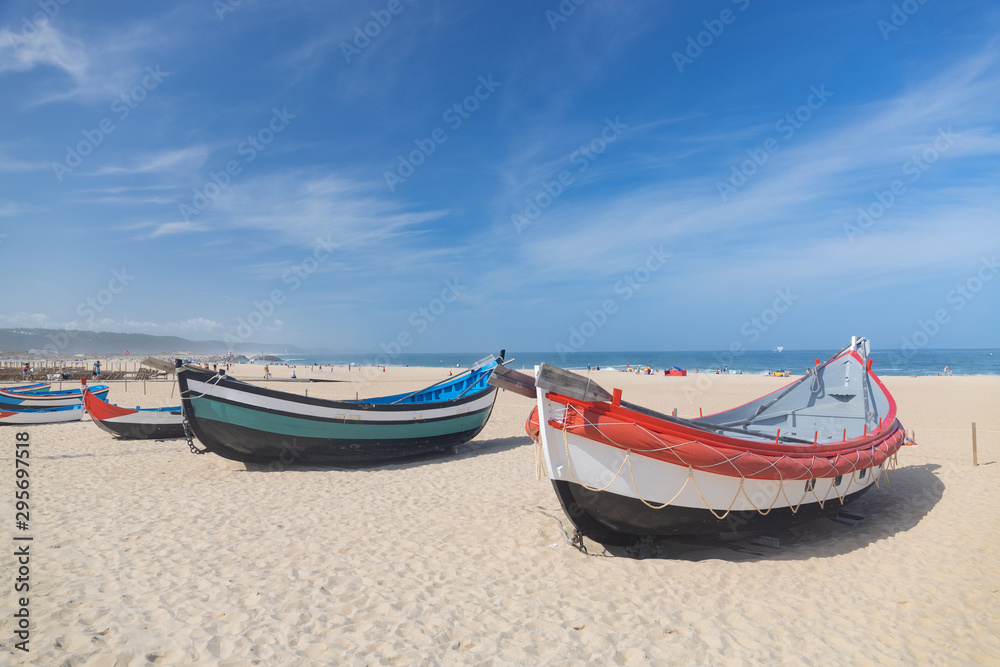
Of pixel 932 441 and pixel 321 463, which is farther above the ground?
pixel 321 463

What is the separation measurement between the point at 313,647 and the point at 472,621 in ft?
3.99

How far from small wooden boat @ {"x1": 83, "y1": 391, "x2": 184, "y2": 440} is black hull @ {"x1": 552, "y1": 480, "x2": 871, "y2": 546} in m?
11.0

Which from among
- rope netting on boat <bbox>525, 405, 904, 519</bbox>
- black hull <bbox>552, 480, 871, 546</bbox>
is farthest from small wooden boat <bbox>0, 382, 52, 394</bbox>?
rope netting on boat <bbox>525, 405, 904, 519</bbox>

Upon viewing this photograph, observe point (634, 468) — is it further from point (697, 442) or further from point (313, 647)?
point (313, 647)

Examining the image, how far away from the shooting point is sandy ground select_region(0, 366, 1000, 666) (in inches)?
141

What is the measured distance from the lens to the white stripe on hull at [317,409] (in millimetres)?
8711

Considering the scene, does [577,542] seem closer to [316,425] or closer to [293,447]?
[316,425]

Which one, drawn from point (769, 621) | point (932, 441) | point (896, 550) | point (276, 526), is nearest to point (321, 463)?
point (276, 526)

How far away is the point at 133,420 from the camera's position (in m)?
12.6

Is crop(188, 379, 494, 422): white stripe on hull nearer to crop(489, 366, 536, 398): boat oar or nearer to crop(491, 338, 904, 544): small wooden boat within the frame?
crop(491, 338, 904, 544): small wooden boat

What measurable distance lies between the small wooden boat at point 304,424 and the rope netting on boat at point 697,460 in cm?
264

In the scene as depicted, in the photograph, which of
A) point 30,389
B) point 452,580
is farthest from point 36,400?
point 452,580

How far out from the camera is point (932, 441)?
1239 cm

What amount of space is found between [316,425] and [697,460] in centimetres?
712
